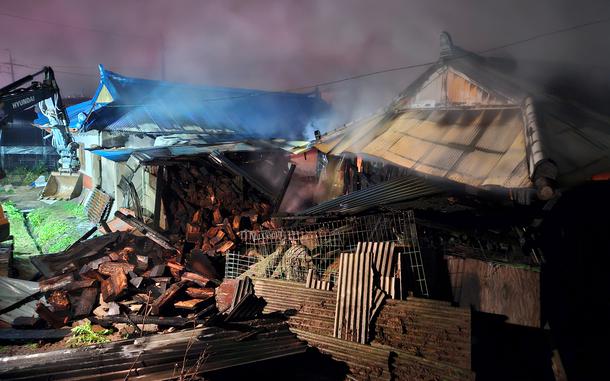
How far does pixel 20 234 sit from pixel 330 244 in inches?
507

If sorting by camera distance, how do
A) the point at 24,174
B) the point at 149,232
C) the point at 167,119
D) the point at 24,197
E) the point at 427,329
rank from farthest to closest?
the point at 24,174 → the point at 24,197 → the point at 167,119 → the point at 149,232 → the point at 427,329

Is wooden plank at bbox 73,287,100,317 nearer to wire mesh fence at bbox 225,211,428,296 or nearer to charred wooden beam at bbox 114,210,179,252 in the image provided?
charred wooden beam at bbox 114,210,179,252

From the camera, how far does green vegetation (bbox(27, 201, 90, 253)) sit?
12.6 metres

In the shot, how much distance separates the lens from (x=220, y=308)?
7.64m

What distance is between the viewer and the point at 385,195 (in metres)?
6.86

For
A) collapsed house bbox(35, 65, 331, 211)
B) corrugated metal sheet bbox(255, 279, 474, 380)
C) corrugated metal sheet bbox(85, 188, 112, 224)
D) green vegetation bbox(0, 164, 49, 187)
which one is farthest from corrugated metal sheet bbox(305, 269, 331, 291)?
green vegetation bbox(0, 164, 49, 187)

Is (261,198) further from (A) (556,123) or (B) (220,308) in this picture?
(A) (556,123)

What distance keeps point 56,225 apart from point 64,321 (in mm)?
8625

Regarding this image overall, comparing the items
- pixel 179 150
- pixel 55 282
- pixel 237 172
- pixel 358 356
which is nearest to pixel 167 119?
pixel 179 150

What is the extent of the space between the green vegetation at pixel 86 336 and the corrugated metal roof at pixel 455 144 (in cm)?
648

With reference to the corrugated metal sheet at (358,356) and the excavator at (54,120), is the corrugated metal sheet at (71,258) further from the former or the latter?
the excavator at (54,120)

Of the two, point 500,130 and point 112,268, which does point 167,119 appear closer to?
point 112,268

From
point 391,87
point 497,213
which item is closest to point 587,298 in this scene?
point 497,213

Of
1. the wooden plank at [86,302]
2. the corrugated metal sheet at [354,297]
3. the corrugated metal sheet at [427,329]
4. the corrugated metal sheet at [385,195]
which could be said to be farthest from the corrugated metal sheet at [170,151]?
the corrugated metal sheet at [427,329]
